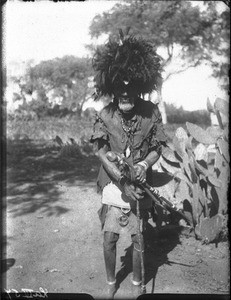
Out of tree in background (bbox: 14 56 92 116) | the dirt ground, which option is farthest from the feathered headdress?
tree in background (bbox: 14 56 92 116)

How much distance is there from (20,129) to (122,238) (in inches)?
431

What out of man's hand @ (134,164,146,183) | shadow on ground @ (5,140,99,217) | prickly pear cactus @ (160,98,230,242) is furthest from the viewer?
shadow on ground @ (5,140,99,217)

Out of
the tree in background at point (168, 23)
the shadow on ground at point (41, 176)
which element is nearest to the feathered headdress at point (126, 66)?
the shadow on ground at point (41, 176)

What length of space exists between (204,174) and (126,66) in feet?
4.99

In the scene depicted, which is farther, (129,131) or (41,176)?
(41,176)

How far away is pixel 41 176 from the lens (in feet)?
21.6

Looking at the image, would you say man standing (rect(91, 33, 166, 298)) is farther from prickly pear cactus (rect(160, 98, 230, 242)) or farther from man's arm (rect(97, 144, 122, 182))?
prickly pear cactus (rect(160, 98, 230, 242))

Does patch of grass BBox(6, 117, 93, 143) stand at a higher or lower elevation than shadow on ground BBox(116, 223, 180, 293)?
lower

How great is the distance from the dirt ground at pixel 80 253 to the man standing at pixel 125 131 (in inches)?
15.8

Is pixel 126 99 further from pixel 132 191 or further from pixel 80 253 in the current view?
pixel 80 253

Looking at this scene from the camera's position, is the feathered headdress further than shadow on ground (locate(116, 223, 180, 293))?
No

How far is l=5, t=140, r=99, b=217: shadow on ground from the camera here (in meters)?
4.98

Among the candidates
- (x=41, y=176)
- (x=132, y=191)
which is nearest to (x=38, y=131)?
(x=41, y=176)

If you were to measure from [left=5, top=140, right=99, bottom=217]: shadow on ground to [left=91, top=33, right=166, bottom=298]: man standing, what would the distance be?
82.0 inches
